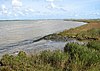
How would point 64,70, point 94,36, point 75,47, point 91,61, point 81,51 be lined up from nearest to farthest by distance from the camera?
1. point 64,70
2. point 91,61
3. point 81,51
4. point 75,47
5. point 94,36

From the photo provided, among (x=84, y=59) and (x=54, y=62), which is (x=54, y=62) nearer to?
(x=54, y=62)

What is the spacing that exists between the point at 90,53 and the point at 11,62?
609cm

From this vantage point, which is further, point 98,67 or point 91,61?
point 91,61

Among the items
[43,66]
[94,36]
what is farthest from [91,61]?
[94,36]

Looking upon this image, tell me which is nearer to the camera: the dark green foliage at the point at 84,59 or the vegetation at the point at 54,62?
the vegetation at the point at 54,62

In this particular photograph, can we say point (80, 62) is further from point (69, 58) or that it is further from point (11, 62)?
point (11, 62)

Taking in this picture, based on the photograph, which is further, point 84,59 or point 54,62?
point 84,59

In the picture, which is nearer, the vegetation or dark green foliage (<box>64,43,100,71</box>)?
the vegetation

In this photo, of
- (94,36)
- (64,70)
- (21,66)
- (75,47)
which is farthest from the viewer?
(94,36)

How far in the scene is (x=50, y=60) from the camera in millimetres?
17609

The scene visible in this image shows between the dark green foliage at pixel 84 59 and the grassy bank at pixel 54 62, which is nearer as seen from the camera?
the grassy bank at pixel 54 62

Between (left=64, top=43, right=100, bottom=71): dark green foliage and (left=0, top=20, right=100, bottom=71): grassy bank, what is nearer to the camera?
(left=0, top=20, right=100, bottom=71): grassy bank

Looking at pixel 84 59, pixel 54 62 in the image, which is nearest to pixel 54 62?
pixel 54 62

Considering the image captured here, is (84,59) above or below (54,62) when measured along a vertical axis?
above
